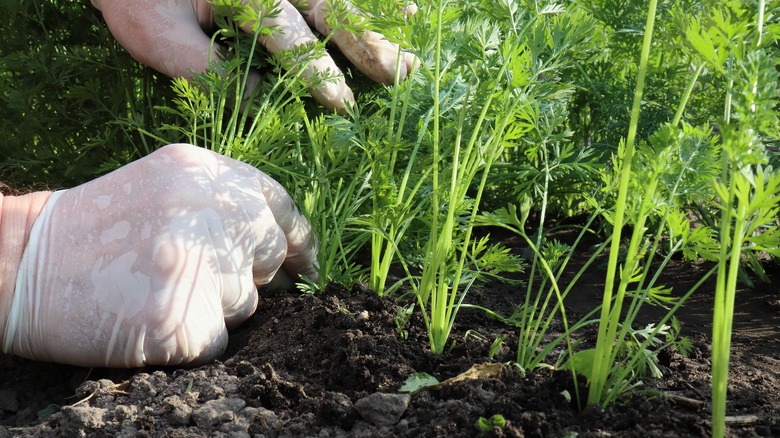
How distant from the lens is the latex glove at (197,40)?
216cm

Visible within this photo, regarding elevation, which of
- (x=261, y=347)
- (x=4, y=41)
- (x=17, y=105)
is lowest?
(x=261, y=347)

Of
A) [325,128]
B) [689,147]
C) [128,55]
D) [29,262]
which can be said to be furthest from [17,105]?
[689,147]

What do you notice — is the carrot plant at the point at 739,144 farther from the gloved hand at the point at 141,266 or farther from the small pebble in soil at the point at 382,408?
the gloved hand at the point at 141,266

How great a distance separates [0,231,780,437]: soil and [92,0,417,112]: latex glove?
2.06 ft

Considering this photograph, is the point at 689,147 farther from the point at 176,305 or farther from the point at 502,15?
the point at 176,305

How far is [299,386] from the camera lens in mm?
1538

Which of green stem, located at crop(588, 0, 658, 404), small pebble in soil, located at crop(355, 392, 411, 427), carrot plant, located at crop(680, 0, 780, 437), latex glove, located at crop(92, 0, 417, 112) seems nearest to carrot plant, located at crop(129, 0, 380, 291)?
latex glove, located at crop(92, 0, 417, 112)

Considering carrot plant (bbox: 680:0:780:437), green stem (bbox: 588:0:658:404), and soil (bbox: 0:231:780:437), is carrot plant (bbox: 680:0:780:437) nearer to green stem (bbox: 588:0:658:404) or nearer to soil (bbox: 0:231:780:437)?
green stem (bbox: 588:0:658:404)

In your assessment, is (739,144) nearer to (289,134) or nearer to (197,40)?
(289,134)

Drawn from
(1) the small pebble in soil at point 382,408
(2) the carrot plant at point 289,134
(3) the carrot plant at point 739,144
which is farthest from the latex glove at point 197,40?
(3) the carrot plant at point 739,144

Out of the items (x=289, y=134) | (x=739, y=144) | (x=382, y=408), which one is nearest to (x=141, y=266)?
(x=289, y=134)

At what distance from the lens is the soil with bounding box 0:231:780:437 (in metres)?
1.33

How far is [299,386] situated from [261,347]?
28 centimetres

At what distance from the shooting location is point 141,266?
67.3 inches
